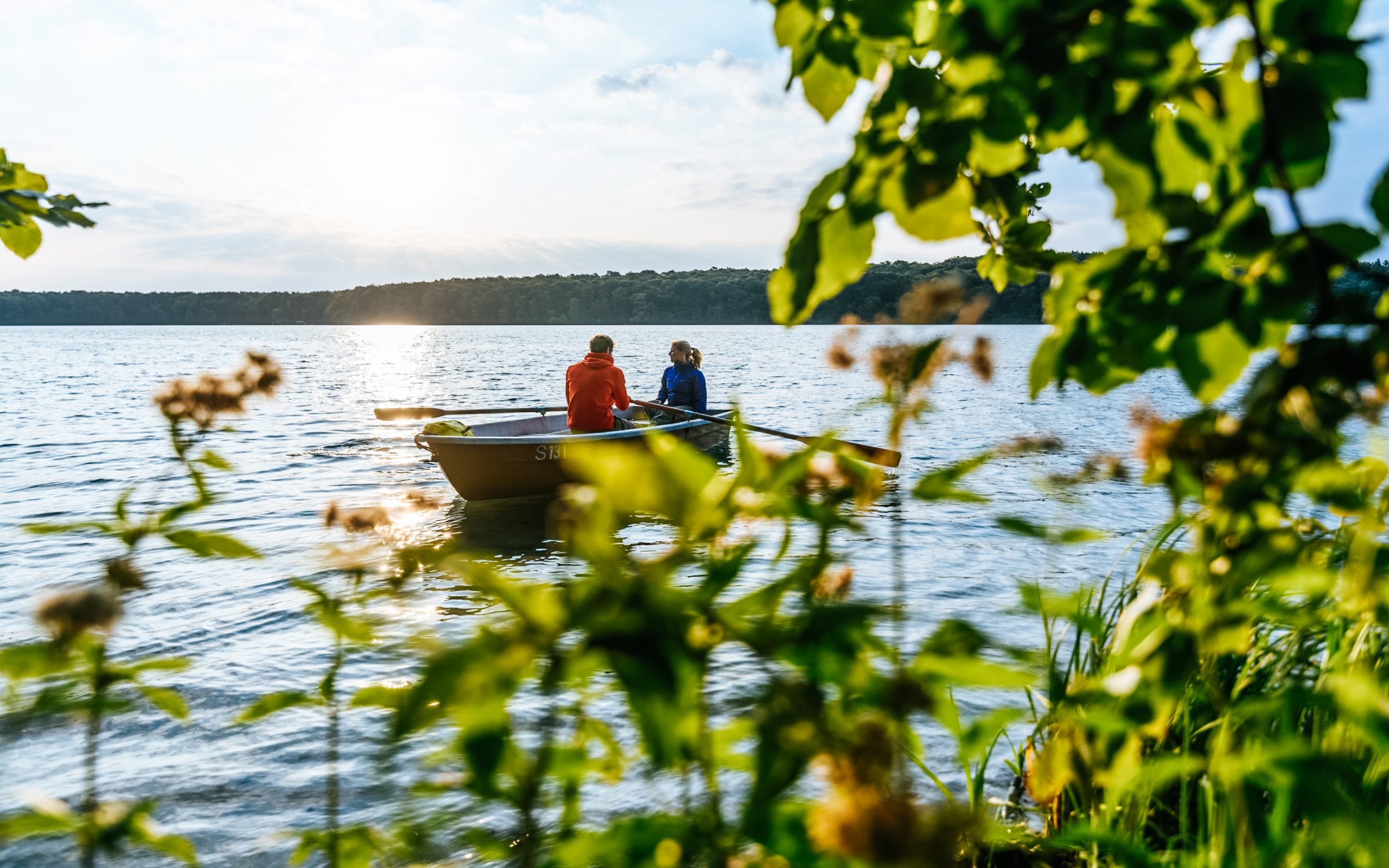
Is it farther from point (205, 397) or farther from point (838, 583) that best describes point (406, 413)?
point (838, 583)

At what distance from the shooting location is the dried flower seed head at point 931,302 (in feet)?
4.17

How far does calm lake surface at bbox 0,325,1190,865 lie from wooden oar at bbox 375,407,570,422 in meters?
1.29

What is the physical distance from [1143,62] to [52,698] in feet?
5.66

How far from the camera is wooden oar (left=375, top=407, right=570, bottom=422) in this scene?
40.0ft

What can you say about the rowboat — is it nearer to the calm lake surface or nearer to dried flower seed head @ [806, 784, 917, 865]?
the calm lake surface

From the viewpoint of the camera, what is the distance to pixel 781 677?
832mm

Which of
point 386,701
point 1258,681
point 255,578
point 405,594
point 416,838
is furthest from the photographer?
point 255,578

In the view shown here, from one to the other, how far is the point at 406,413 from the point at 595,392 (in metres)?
2.79

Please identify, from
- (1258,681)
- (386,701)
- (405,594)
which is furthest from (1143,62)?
(1258,681)

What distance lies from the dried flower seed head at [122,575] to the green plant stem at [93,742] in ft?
0.82

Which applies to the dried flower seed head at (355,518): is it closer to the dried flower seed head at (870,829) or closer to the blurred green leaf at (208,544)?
the blurred green leaf at (208,544)

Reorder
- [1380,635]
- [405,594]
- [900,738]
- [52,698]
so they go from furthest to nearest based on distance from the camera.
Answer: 1. [1380,635]
2. [405,594]
3. [52,698]
4. [900,738]

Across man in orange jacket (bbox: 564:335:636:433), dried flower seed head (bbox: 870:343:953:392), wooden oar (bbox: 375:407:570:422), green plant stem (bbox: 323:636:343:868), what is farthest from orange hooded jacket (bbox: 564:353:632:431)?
dried flower seed head (bbox: 870:343:953:392)

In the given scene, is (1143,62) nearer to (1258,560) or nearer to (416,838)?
(1258,560)
